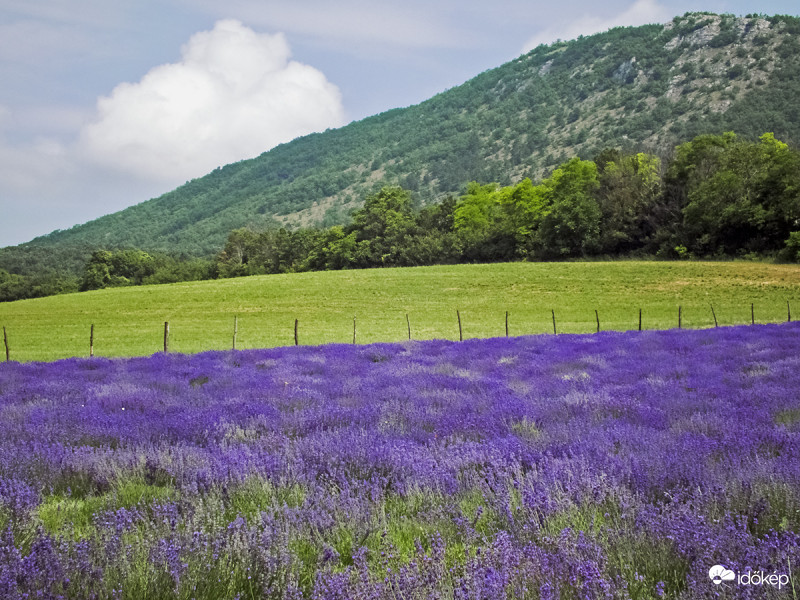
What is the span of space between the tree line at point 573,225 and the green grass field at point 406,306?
7199 mm

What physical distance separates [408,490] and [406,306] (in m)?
40.0

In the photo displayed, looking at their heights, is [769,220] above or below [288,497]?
above

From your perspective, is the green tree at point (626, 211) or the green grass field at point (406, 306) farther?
the green tree at point (626, 211)

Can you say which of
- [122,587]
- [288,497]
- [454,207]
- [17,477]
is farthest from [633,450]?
[454,207]

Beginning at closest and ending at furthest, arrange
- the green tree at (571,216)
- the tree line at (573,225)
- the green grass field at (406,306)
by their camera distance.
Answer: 1. the green grass field at (406,306)
2. the tree line at (573,225)
3. the green tree at (571,216)

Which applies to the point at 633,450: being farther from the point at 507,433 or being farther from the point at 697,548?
the point at 697,548

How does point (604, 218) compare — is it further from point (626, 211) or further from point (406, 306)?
point (406, 306)

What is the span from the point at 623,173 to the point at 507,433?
71677 millimetres

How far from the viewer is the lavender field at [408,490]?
254 centimetres

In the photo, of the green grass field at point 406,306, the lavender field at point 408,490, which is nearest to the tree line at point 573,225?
the green grass field at point 406,306

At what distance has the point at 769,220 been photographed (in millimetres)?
50281

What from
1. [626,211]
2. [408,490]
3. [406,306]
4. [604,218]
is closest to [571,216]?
[604,218]

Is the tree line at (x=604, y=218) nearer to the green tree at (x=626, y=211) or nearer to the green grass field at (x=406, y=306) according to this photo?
the green tree at (x=626, y=211)

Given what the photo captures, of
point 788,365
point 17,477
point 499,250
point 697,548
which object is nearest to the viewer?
point 697,548
